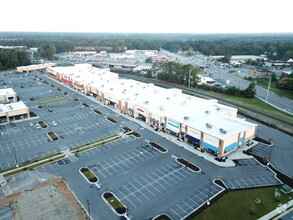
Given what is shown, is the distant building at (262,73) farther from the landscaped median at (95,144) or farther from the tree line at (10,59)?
the tree line at (10,59)

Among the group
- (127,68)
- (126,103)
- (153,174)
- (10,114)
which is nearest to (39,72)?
(127,68)

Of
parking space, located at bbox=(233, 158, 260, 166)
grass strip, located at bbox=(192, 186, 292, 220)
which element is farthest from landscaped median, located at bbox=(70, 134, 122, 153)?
grass strip, located at bbox=(192, 186, 292, 220)

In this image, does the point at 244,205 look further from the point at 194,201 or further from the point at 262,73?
the point at 262,73

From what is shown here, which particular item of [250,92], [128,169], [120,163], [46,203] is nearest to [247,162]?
[128,169]

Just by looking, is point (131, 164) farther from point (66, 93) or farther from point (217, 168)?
point (66, 93)

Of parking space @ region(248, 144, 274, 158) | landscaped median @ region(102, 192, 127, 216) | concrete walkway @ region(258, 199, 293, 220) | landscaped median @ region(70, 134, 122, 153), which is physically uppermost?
landscaped median @ region(70, 134, 122, 153)

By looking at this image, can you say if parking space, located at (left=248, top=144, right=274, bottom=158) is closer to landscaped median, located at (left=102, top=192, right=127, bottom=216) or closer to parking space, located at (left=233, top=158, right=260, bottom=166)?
parking space, located at (left=233, top=158, right=260, bottom=166)
